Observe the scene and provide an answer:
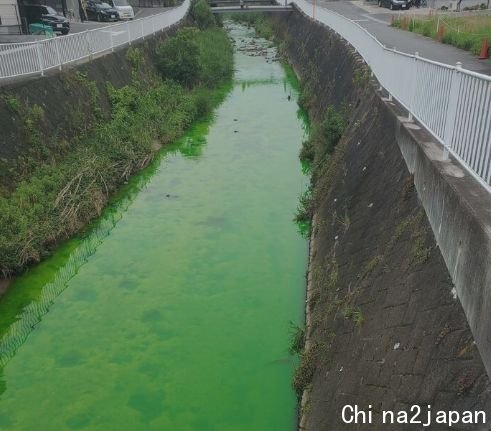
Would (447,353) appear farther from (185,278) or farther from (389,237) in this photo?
(185,278)

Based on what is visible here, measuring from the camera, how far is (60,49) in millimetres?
13797

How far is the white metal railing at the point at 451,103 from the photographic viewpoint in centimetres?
417

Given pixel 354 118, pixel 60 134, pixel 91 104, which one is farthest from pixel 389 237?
pixel 91 104

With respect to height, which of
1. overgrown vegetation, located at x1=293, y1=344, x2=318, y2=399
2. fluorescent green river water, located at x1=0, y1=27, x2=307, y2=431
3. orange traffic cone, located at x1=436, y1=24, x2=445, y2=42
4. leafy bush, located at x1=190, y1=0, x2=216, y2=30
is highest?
leafy bush, located at x1=190, y1=0, x2=216, y2=30

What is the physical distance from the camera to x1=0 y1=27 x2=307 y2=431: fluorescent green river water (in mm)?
6352

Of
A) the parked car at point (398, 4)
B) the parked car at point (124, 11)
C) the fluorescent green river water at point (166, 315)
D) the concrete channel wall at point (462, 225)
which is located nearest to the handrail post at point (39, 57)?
the fluorescent green river water at point (166, 315)

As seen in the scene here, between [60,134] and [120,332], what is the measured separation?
6591mm

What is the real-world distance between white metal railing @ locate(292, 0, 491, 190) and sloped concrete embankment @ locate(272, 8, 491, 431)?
10.8 inches

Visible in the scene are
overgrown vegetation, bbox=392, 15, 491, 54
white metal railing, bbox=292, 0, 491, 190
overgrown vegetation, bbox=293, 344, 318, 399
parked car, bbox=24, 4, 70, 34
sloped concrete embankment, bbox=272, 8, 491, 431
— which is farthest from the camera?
parked car, bbox=24, 4, 70, 34

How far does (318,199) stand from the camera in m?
10.7

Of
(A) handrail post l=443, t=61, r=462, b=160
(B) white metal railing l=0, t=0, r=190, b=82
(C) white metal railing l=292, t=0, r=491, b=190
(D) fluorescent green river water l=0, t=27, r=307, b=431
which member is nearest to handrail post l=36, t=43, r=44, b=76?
(B) white metal railing l=0, t=0, r=190, b=82

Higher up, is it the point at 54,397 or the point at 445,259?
the point at 445,259

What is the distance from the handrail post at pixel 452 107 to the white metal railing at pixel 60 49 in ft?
34.2

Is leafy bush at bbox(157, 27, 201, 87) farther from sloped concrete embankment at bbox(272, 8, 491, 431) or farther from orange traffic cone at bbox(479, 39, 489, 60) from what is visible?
sloped concrete embankment at bbox(272, 8, 491, 431)
